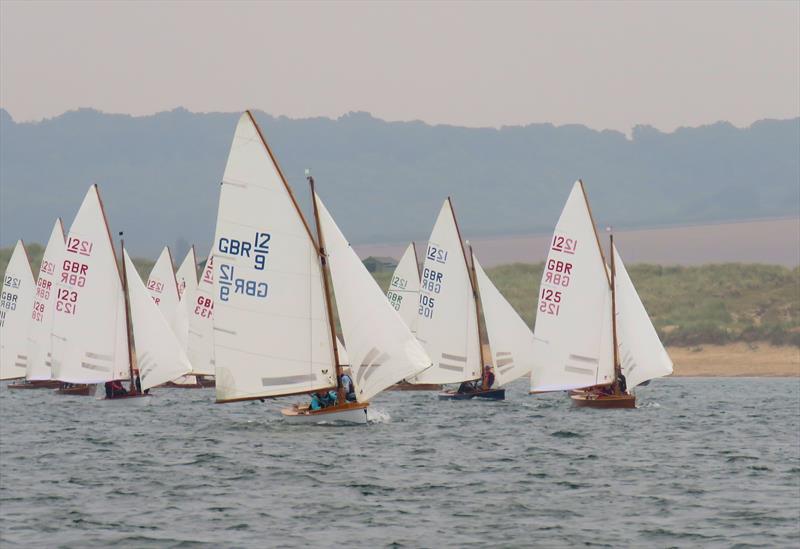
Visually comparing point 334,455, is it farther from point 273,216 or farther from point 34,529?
point 34,529

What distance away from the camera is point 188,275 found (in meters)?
88.4

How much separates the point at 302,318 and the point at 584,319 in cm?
1506

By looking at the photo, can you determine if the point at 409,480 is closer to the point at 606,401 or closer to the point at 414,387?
the point at 606,401

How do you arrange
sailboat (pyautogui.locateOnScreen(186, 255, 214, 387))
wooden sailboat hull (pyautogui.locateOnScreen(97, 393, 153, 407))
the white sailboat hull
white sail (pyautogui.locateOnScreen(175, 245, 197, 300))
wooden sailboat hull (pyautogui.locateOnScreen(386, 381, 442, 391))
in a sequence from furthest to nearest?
1. white sail (pyautogui.locateOnScreen(175, 245, 197, 300))
2. sailboat (pyautogui.locateOnScreen(186, 255, 214, 387))
3. wooden sailboat hull (pyautogui.locateOnScreen(386, 381, 442, 391))
4. wooden sailboat hull (pyautogui.locateOnScreen(97, 393, 153, 407))
5. the white sailboat hull

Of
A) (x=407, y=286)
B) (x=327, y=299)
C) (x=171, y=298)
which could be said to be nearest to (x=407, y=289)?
(x=407, y=286)

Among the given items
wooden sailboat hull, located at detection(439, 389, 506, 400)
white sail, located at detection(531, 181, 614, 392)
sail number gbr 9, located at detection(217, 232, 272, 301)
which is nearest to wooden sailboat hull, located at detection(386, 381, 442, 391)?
wooden sailboat hull, located at detection(439, 389, 506, 400)

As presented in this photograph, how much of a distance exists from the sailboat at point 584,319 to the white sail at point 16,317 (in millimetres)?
37388

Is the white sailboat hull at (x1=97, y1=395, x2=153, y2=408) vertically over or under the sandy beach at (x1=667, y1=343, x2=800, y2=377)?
under

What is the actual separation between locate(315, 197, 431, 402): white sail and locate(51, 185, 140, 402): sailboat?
66.4ft

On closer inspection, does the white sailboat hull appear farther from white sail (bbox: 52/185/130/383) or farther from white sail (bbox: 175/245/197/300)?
white sail (bbox: 175/245/197/300)

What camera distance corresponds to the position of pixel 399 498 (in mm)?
31625

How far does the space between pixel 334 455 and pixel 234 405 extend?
84.8ft

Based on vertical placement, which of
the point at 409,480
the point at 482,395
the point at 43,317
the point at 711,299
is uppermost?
the point at 711,299

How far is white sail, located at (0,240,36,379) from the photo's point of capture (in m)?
82.6
